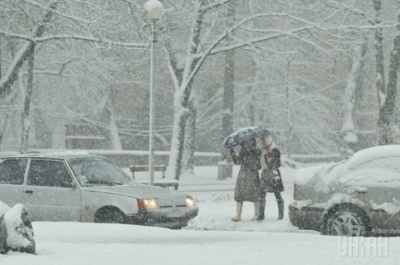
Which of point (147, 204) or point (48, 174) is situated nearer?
point (147, 204)

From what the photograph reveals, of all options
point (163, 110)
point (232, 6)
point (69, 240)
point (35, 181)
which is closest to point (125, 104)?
point (163, 110)

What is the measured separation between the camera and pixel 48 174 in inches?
506

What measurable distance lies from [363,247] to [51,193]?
609cm

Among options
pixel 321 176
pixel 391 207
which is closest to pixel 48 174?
pixel 321 176

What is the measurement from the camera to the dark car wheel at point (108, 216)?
12.0 m

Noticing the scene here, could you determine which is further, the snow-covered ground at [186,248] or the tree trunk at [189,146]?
the tree trunk at [189,146]

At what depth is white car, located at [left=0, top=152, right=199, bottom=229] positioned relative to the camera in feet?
39.4

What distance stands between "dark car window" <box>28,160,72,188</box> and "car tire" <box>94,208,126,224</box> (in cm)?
79

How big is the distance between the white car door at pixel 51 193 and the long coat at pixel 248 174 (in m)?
3.94

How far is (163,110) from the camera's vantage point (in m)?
46.2

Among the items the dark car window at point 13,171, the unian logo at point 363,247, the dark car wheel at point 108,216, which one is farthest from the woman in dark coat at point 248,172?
the unian logo at point 363,247

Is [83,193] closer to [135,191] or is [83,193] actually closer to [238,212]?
[135,191]

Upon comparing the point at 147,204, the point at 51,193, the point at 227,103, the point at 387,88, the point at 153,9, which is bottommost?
the point at 147,204

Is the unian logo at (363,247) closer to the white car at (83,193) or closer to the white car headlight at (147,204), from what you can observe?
the white car headlight at (147,204)
